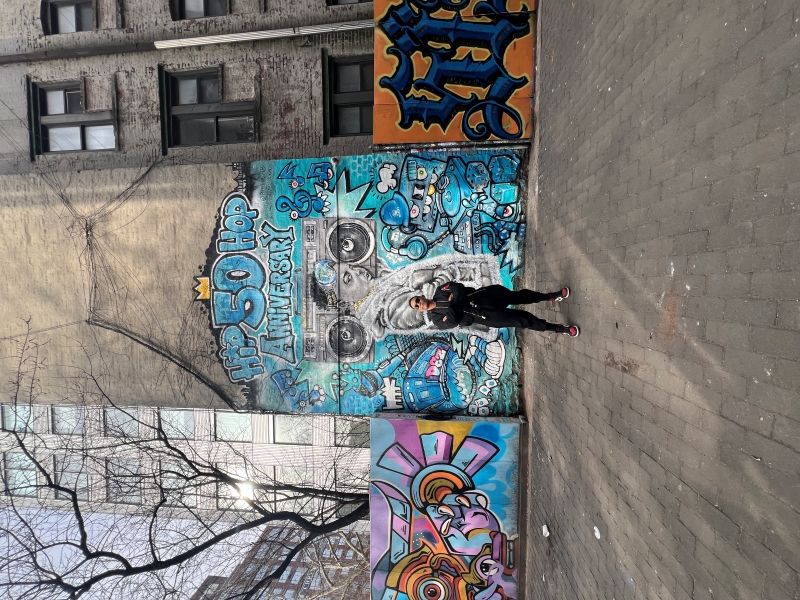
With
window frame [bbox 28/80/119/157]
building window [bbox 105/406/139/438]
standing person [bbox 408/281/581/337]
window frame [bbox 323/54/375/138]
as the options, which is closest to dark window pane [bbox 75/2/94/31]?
window frame [bbox 28/80/119/157]

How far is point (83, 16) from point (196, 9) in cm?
254

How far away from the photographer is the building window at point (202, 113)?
30.2 ft

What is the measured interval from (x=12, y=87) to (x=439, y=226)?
380 inches

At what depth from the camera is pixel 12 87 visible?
31.9ft

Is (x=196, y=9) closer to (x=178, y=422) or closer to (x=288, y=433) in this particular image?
(x=178, y=422)

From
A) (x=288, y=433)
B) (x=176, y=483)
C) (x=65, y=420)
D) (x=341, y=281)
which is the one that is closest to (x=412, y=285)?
(x=341, y=281)

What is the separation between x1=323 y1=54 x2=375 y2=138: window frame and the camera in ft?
29.5

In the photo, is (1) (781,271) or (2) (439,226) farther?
(2) (439,226)

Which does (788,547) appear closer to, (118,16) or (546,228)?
(546,228)

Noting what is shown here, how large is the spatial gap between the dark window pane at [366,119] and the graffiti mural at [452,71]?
74 cm

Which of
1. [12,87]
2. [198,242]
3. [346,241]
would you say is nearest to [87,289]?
[198,242]

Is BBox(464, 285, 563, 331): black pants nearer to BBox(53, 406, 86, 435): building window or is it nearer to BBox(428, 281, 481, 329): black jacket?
BBox(428, 281, 481, 329): black jacket

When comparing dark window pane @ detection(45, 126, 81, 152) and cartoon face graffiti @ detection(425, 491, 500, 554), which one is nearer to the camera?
cartoon face graffiti @ detection(425, 491, 500, 554)

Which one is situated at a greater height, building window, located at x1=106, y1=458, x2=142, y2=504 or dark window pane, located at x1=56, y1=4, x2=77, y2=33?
dark window pane, located at x1=56, y1=4, x2=77, y2=33
